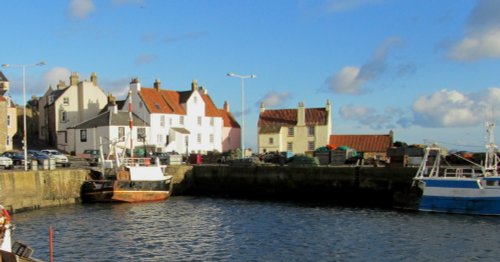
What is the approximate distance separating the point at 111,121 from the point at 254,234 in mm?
41310

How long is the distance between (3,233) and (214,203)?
2506 centimetres

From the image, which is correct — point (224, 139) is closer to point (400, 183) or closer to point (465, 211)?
point (400, 183)

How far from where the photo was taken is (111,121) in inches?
2537

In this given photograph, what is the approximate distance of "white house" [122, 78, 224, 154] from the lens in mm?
68375

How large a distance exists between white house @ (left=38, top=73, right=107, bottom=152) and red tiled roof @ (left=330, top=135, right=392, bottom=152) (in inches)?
1276

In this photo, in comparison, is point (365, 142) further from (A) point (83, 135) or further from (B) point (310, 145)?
(A) point (83, 135)

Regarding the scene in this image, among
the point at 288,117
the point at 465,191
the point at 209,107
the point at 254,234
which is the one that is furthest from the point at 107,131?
the point at 465,191

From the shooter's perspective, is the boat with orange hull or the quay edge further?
the boat with orange hull

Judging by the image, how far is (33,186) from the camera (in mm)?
36438

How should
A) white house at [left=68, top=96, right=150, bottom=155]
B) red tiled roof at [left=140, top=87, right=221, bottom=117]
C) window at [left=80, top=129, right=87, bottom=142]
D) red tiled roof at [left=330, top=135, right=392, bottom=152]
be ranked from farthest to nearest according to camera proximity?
red tiled roof at [left=140, top=87, right=221, bottom=117] → window at [left=80, top=129, right=87, bottom=142] → red tiled roof at [left=330, top=135, right=392, bottom=152] → white house at [left=68, top=96, right=150, bottom=155]

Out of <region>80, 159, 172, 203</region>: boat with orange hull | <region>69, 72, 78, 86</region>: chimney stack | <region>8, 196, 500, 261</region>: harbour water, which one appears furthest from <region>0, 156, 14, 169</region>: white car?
<region>69, 72, 78, 86</region>: chimney stack

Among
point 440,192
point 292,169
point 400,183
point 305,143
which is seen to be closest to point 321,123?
point 305,143

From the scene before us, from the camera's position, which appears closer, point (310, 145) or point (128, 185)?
point (128, 185)

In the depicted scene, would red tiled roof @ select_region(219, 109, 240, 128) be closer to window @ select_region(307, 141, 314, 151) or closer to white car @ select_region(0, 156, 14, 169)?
window @ select_region(307, 141, 314, 151)
